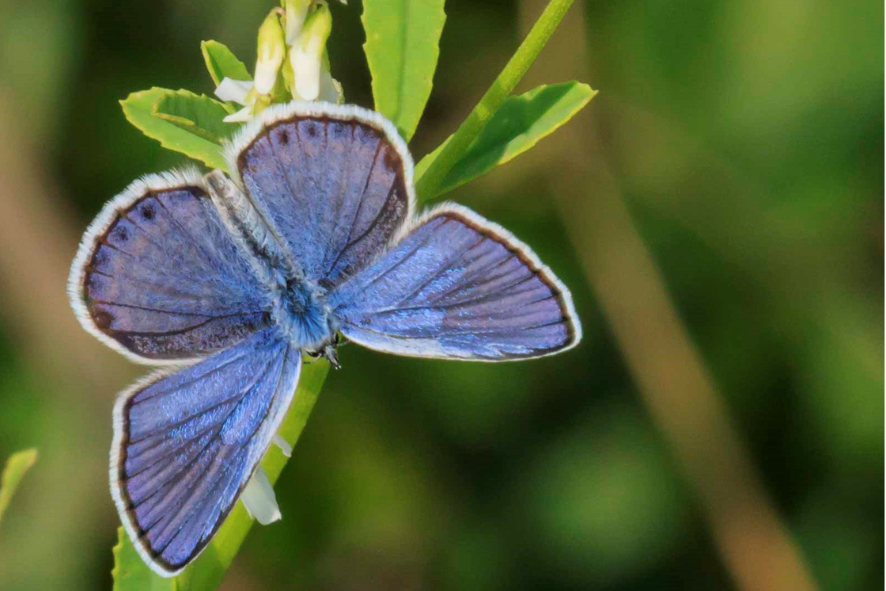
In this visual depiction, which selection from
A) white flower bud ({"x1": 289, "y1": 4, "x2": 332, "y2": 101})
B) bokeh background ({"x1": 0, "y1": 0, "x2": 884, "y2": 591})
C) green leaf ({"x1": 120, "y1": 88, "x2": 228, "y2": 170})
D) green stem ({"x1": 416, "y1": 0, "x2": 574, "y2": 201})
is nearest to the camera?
green stem ({"x1": 416, "y1": 0, "x2": 574, "y2": 201})

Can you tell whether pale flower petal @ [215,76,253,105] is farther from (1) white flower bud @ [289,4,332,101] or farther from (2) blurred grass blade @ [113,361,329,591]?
(2) blurred grass blade @ [113,361,329,591]

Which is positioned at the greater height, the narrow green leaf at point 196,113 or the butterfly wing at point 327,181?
the narrow green leaf at point 196,113

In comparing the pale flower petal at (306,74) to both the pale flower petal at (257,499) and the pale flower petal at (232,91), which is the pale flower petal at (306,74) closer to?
the pale flower petal at (232,91)

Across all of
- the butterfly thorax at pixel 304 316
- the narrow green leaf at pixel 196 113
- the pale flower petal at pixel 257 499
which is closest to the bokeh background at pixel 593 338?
the butterfly thorax at pixel 304 316

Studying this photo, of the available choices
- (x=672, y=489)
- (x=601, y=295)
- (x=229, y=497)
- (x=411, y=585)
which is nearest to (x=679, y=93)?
(x=601, y=295)

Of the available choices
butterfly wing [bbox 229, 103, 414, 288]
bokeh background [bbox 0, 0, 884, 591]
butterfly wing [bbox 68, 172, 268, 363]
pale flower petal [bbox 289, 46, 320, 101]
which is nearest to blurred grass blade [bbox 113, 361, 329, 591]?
butterfly wing [bbox 68, 172, 268, 363]

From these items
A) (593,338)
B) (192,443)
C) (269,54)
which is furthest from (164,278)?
(593,338)

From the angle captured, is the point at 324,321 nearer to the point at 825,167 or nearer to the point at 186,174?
the point at 186,174
